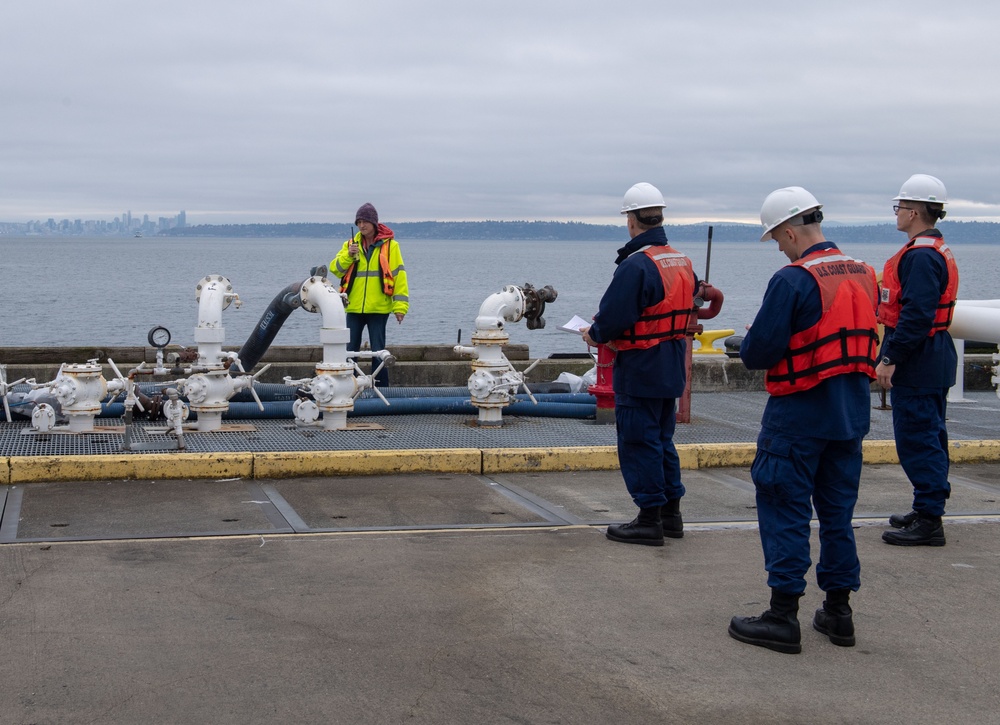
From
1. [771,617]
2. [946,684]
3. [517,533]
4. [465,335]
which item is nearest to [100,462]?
[517,533]

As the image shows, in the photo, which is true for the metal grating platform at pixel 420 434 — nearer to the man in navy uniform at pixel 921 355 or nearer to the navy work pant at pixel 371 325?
the navy work pant at pixel 371 325

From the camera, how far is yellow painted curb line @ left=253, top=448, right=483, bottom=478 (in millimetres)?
7979

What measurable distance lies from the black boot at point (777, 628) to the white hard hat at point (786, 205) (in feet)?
4.92

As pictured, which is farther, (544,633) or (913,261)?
(913,261)

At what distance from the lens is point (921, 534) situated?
646 cm

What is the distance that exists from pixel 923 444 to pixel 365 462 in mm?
3589

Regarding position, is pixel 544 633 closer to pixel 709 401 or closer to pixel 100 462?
pixel 100 462

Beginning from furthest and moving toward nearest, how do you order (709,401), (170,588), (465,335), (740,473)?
(465,335)
(709,401)
(740,473)
(170,588)

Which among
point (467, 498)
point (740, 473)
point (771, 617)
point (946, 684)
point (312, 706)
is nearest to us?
point (312, 706)

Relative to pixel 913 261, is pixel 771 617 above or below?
below

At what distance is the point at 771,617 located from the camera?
4789 millimetres

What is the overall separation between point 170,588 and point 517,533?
1.97 m

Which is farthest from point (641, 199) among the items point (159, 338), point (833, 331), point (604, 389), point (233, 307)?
point (233, 307)

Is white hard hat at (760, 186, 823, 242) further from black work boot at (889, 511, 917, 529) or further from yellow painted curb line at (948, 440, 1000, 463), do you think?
yellow painted curb line at (948, 440, 1000, 463)
